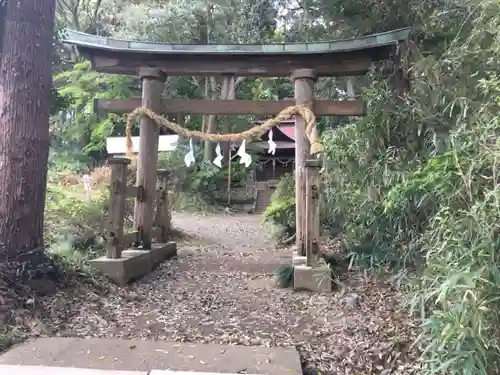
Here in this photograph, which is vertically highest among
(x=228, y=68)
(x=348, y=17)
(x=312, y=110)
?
(x=348, y=17)

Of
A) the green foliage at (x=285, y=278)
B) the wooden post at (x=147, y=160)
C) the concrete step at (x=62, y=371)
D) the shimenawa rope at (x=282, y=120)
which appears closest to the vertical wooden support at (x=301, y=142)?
the shimenawa rope at (x=282, y=120)

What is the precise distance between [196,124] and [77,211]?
1275cm

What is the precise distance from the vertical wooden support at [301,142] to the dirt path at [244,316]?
0.85 metres

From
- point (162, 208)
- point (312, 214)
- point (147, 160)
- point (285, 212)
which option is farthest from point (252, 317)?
point (285, 212)

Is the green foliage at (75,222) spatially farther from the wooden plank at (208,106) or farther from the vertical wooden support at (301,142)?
the vertical wooden support at (301,142)

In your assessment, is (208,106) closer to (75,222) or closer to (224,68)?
(224,68)

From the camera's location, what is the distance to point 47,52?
4.31 metres

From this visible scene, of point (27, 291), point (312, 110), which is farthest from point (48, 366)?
point (312, 110)

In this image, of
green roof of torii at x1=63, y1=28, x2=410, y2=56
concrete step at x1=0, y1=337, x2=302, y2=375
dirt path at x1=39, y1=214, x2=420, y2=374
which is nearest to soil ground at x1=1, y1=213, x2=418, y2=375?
dirt path at x1=39, y1=214, x2=420, y2=374

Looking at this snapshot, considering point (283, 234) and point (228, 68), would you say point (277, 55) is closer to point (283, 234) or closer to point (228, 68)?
point (228, 68)

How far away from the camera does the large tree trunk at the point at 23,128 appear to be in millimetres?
4027

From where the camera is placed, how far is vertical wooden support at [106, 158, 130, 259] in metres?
5.14

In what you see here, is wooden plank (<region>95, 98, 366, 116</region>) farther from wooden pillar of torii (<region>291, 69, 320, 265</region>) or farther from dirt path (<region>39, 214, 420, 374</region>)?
dirt path (<region>39, 214, 420, 374</region>)

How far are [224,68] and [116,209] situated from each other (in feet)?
8.84
